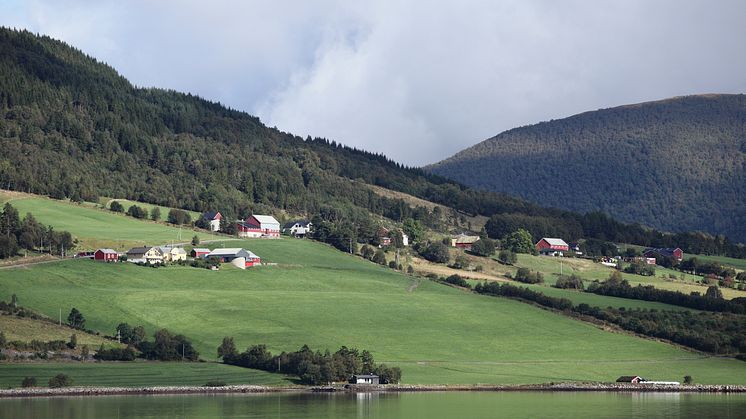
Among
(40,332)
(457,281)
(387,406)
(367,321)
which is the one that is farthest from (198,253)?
(387,406)

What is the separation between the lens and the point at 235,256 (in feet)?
589

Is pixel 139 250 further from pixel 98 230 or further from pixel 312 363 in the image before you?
pixel 312 363

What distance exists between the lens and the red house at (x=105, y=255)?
16886 cm

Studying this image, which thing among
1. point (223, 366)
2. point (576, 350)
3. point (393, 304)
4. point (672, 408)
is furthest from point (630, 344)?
point (223, 366)

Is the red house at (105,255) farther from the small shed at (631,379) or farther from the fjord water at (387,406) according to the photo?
the small shed at (631,379)

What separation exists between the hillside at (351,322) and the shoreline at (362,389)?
272cm

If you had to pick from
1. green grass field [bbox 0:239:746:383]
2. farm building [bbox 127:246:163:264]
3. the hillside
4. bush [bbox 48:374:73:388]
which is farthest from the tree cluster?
farm building [bbox 127:246:163:264]

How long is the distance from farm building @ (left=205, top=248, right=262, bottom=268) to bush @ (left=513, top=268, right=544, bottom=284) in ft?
133

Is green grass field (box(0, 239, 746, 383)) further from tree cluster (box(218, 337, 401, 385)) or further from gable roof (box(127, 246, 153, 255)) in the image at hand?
gable roof (box(127, 246, 153, 255))

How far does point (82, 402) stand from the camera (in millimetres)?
109812

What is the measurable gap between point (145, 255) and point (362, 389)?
57.8 metres

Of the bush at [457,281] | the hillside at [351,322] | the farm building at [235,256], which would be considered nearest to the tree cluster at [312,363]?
the hillside at [351,322]

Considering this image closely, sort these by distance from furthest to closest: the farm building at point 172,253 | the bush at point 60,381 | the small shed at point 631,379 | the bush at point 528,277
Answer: the bush at point 528,277 → the farm building at point 172,253 → the small shed at point 631,379 → the bush at point 60,381

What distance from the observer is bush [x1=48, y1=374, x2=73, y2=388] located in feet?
380
